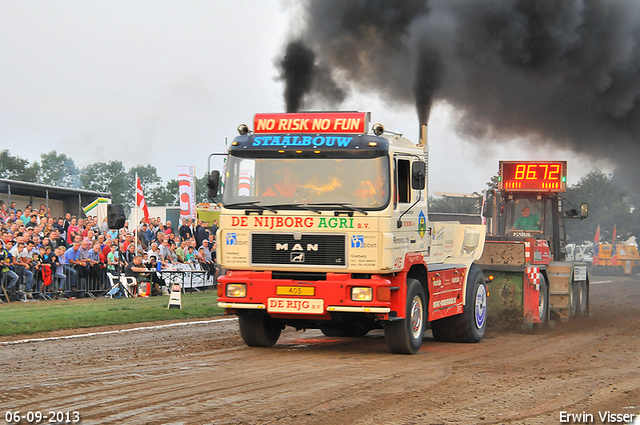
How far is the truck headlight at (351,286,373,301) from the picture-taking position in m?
9.89

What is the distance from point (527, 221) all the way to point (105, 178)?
9313 centimetres

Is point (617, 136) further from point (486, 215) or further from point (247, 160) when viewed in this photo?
point (247, 160)

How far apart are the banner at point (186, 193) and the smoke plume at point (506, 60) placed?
12445 mm

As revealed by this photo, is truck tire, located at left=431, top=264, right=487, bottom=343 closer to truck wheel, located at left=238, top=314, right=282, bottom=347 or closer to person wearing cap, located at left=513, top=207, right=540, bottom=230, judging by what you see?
truck wheel, located at left=238, top=314, right=282, bottom=347

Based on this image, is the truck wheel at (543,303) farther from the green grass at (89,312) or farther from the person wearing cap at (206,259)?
the person wearing cap at (206,259)

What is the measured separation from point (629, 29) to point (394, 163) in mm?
11025

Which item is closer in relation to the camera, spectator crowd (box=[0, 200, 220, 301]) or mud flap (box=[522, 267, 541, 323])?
mud flap (box=[522, 267, 541, 323])

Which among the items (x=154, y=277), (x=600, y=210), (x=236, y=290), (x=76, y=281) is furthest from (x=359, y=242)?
(x=600, y=210)

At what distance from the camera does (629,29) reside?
18.5 metres

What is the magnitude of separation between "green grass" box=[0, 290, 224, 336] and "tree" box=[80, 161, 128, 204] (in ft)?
263

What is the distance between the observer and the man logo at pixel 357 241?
9898 mm

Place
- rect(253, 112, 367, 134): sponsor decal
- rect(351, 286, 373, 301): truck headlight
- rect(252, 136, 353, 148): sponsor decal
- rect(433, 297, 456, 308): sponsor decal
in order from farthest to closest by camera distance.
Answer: rect(433, 297, 456, 308): sponsor decal < rect(253, 112, 367, 134): sponsor decal < rect(252, 136, 353, 148): sponsor decal < rect(351, 286, 373, 301): truck headlight

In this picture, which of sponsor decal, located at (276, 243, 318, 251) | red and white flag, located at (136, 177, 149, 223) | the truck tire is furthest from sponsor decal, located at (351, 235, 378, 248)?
red and white flag, located at (136, 177, 149, 223)

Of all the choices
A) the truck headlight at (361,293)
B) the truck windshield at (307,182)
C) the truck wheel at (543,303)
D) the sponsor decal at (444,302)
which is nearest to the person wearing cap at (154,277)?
the truck wheel at (543,303)
